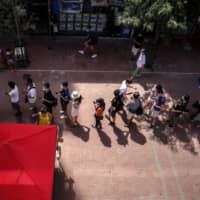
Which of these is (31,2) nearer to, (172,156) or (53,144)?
(53,144)

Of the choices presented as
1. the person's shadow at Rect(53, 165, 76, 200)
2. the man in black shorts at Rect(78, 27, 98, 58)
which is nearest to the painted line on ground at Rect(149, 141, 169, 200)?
the person's shadow at Rect(53, 165, 76, 200)

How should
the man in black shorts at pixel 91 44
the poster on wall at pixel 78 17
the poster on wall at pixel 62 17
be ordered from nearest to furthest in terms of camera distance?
Result: the man in black shorts at pixel 91 44 < the poster on wall at pixel 62 17 < the poster on wall at pixel 78 17

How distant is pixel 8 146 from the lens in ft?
21.1

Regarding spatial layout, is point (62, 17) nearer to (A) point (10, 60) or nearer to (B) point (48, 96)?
(A) point (10, 60)

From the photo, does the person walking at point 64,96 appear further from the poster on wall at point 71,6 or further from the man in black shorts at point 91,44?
the poster on wall at point 71,6

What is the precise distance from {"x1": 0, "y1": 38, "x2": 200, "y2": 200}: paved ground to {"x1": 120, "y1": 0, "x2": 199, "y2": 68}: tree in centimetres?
259

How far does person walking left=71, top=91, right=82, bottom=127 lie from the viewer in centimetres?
881

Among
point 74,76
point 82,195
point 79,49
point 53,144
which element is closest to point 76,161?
point 82,195

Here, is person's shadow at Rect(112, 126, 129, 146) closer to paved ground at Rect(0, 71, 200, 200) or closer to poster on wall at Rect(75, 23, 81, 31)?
paved ground at Rect(0, 71, 200, 200)

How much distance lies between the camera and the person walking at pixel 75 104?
8.81 meters

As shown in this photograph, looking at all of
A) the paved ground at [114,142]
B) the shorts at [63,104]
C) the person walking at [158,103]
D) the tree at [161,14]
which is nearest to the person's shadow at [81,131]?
the paved ground at [114,142]

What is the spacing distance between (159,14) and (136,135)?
14.9 feet

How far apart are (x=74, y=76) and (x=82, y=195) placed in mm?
5365

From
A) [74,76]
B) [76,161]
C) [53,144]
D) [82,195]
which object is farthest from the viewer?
[74,76]
